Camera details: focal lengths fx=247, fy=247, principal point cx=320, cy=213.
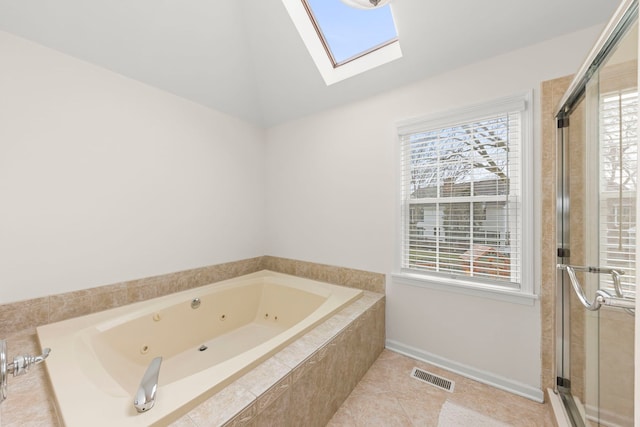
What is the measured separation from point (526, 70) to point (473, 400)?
7.07 ft

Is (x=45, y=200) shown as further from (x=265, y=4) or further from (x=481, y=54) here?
(x=481, y=54)

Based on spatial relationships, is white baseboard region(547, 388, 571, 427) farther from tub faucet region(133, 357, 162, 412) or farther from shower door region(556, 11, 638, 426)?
tub faucet region(133, 357, 162, 412)

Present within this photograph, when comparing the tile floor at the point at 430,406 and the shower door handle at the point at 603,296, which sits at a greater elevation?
the shower door handle at the point at 603,296

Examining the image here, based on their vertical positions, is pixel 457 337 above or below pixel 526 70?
below

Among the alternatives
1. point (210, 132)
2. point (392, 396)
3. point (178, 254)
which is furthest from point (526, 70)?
point (178, 254)

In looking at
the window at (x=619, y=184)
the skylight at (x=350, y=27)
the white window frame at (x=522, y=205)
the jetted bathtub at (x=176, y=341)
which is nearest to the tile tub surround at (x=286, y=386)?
the jetted bathtub at (x=176, y=341)

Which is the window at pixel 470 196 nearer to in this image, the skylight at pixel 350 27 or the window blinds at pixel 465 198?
the window blinds at pixel 465 198

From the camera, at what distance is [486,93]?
5.69 feet

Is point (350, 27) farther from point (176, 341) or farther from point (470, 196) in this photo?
point (176, 341)

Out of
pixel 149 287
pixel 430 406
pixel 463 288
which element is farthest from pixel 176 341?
pixel 463 288

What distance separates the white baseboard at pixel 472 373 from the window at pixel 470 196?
0.61 metres

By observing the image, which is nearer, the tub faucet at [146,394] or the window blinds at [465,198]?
the tub faucet at [146,394]

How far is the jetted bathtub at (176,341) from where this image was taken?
0.92 metres

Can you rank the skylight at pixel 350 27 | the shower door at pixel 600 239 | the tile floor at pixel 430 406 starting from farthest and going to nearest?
the skylight at pixel 350 27
the tile floor at pixel 430 406
the shower door at pixel 600 239
